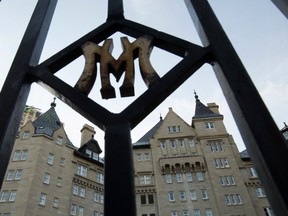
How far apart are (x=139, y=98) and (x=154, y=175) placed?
33.0 meters

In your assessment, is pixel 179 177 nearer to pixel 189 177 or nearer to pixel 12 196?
pixel 189 177

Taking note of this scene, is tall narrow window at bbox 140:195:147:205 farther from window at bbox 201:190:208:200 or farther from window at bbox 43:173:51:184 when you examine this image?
window at bbox 43:173:51:184

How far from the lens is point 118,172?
Answer: 1.44 meters

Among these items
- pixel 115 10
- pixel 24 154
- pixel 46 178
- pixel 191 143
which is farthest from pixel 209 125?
pixel 115 10

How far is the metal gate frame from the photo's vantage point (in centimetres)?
137

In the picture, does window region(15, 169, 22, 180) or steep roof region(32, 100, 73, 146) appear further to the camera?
steep roof region(32, 100, 73, 146)

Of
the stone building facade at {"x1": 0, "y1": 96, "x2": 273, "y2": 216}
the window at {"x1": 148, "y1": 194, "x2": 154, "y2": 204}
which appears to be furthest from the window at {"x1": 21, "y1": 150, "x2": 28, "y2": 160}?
the window at {"x1": 148, "y1": 194, "x2": 154, "y2": 204}

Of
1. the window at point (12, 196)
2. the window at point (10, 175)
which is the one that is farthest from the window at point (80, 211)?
the window at point (10, 175)

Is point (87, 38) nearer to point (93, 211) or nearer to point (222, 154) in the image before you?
point (93, 211)

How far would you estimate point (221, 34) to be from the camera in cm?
209

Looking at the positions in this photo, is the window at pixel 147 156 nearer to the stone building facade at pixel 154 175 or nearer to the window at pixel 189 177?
the stone building facade at pixel 154 175

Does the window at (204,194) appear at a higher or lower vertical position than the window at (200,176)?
lower

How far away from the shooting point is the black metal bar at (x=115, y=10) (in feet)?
8.14

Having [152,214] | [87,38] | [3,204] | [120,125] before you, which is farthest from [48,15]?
[152,214]
